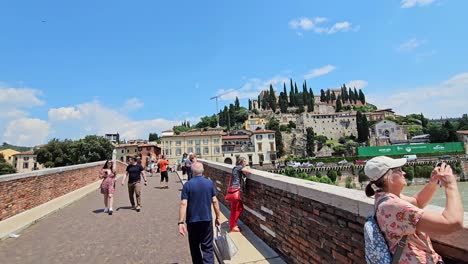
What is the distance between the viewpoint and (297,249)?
411 cm

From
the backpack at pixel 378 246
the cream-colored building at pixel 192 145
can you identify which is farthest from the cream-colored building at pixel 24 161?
the backpack at pixel 378 246

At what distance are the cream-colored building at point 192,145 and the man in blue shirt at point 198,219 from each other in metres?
→ 74.6

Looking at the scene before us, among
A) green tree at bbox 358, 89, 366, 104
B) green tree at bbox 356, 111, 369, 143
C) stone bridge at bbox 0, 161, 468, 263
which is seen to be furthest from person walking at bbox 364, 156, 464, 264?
green tree at bbox 358, 89, 366, 104

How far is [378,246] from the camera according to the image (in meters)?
1.92

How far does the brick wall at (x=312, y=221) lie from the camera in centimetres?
263

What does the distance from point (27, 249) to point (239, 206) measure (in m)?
4.48

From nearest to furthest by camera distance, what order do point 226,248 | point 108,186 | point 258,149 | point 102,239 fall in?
point 226,248 → point 102,239 → point 108,186 → point 258,149

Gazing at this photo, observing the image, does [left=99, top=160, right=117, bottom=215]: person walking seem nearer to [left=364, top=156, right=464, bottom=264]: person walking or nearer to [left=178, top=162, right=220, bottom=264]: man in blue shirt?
[left=178, top=162, right=220, bottom=264]: man in blue shirt

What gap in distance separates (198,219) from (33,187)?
8753 mm

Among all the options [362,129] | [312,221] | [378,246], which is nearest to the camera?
[378,246]

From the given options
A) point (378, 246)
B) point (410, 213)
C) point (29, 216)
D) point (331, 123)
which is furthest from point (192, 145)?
point (410, 213)

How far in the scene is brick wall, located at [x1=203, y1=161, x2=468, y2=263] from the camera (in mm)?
2635

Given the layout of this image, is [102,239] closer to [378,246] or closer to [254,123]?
[378,246]

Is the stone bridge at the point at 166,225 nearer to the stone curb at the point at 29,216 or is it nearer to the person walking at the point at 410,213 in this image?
the stone curb at the point at 29,216
